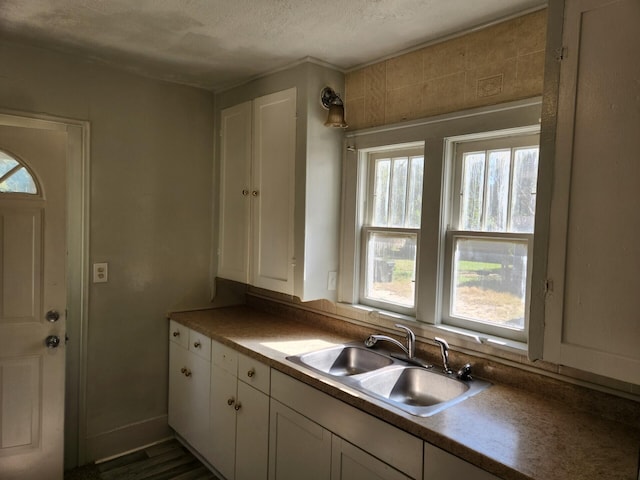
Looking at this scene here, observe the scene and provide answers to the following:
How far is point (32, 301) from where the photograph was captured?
2330 mm

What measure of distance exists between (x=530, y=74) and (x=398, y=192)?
843 millimetres

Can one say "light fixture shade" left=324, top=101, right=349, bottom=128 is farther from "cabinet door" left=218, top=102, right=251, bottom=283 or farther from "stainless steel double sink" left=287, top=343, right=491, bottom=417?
"stainless steel double sink" left=287, top=343, right=491, bottom=417

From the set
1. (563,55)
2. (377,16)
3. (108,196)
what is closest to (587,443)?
(563,55)

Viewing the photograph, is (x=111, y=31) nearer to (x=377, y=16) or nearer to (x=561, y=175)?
(x=377, y=16)

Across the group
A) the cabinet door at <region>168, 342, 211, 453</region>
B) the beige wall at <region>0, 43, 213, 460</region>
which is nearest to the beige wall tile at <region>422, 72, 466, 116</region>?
the beige wall at <region>0, 43, 213, 460</region>

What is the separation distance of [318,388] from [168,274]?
1544mm

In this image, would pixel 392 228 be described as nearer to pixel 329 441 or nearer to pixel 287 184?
pixel 287 184

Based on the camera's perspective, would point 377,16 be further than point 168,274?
No

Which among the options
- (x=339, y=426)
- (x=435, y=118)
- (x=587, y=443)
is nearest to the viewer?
(x=587, y=443)

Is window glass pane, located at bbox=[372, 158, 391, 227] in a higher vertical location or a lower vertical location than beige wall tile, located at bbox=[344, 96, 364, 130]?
lower

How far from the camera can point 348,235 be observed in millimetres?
2594

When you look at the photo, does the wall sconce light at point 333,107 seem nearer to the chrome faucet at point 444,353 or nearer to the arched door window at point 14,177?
the chrome faucet at point 444,353

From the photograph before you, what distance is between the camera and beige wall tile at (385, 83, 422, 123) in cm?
225

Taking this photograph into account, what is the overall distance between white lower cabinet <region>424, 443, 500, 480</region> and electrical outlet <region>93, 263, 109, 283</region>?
82.5 inches
